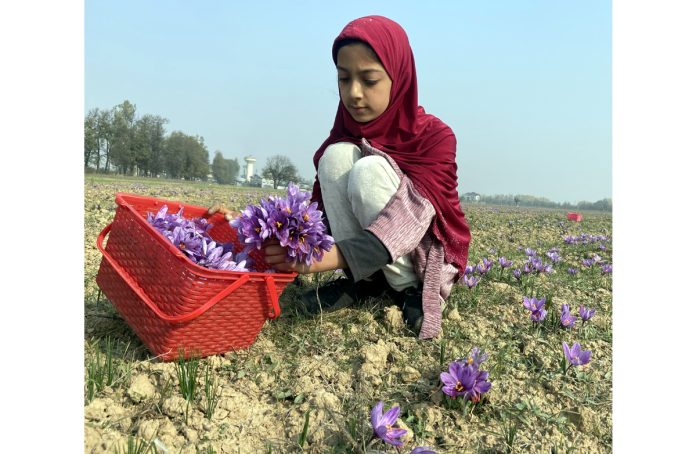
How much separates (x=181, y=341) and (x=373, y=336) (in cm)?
88

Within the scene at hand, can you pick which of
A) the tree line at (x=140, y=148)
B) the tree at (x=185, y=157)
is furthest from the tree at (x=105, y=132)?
the tree at (x=185, y=157)

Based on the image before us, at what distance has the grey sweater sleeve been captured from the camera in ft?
6.85

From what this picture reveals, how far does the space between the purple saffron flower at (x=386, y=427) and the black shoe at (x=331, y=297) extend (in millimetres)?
1028

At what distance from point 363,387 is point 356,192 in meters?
0.87

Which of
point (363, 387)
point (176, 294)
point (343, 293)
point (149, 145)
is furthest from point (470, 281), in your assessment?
point (149, 145)

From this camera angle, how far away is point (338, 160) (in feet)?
8.34

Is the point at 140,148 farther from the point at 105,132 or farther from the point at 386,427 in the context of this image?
the point at 386,427

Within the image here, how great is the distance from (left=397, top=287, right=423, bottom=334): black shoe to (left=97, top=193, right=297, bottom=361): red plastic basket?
0.72 m

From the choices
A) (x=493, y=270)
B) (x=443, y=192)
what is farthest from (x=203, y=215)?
(x=493, y=270)

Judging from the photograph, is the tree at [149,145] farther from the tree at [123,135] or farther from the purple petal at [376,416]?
the purple petal at [376,416]

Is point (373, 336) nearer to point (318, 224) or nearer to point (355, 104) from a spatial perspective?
point (318, 224)

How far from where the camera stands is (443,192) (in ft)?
8.38

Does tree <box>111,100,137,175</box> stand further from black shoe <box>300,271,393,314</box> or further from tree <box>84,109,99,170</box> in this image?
black shoe <box>300,271,393,314</box>

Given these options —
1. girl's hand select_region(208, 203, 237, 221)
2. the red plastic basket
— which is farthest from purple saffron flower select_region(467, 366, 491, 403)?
girl's hand select_region(208, 203, 237, 221)
